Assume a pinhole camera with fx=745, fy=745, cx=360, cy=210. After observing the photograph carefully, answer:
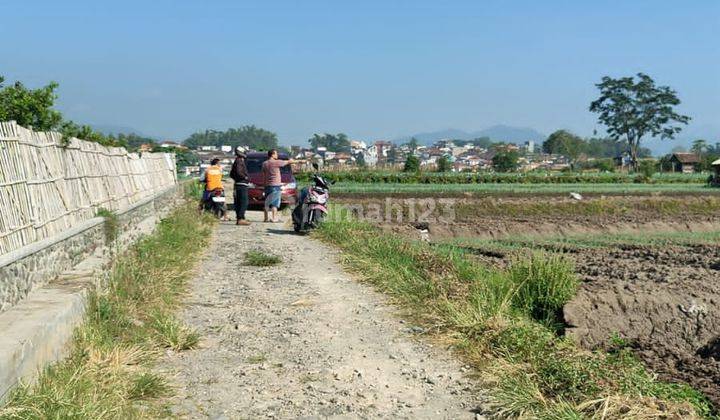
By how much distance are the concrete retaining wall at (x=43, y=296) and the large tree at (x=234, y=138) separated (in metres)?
107

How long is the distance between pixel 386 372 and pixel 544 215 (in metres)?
23.2

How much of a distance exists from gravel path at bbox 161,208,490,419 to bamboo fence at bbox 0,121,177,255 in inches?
72.1

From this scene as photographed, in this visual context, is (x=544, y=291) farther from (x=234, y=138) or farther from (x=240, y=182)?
(x=234, y=138)

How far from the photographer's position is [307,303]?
816cm

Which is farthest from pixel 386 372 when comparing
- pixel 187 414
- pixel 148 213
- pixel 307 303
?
pixel 148 213

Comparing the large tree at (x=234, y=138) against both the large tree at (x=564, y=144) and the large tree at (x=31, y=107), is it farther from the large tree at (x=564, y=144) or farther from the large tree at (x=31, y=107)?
the large tree at (x=31, y=107)

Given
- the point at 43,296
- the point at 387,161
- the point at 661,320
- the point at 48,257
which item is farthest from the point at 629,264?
the point at 387,161

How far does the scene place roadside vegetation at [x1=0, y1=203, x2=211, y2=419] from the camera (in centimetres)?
433

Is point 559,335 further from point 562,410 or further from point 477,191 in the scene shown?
point 477,191

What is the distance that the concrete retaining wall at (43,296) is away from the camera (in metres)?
4.77

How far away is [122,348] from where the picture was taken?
19.0 ft

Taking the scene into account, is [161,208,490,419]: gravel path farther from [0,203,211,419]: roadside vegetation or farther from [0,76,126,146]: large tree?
[0,76,126,146]: large tree

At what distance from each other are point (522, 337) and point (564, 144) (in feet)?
330

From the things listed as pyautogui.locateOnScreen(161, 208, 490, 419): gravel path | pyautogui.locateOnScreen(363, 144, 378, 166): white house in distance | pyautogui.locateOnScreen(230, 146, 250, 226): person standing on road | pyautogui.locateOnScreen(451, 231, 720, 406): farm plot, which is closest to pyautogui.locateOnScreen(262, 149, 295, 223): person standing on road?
pyautogui.locateOnScreen(230, 146, 250, 226): person standing on road
